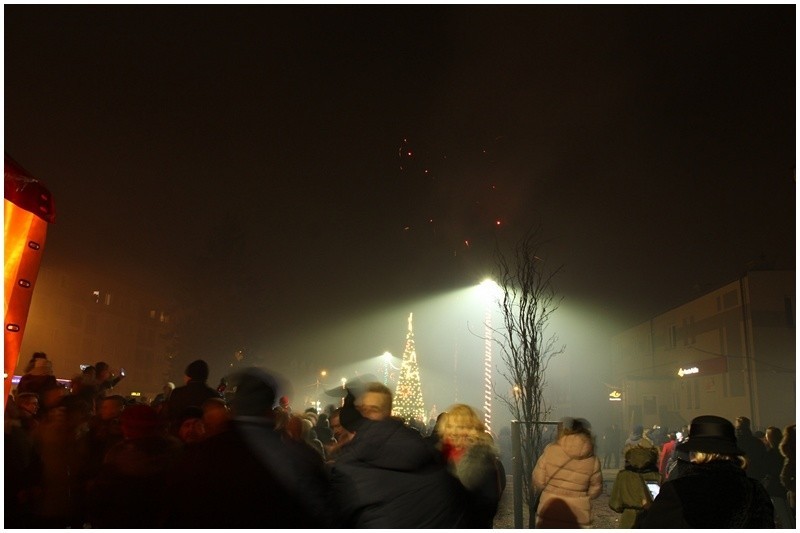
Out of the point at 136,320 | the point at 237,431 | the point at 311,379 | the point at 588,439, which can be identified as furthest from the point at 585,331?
the point at 237,431

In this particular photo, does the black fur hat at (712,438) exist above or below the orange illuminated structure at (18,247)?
below

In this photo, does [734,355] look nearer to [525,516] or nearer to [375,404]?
[525,516]

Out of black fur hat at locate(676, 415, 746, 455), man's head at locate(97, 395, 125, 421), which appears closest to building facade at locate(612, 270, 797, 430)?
black fur hat at locate(676, 415, 746, 455)

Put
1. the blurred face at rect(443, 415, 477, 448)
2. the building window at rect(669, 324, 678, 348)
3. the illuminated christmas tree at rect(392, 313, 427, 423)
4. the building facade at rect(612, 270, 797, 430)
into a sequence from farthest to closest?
the building window at rect(669, 324, 678, 348) < the illuminated christmas tree at rect(392, 313, 427, 423) < the building facade at rect(612, 270, 797, 430) < the blurred face at rect(443, 415, 477, 448)

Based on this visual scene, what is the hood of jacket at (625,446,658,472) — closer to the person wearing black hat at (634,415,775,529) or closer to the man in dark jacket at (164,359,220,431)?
the person wearing black hat at (634,415,775,529)

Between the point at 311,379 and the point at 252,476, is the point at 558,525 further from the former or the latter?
Result: the point at 311,379

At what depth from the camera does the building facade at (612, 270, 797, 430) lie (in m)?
29.8

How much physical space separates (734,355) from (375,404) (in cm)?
3293

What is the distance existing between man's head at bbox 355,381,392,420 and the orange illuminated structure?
321cm

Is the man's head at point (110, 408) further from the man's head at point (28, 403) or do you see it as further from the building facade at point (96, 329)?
the building facade at point (96, 329)

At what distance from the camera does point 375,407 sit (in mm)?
4176

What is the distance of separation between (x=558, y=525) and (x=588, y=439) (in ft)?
3.04

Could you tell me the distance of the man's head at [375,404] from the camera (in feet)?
13.7

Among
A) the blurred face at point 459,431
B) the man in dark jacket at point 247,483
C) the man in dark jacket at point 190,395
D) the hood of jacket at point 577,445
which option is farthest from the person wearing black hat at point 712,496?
the man in dark jacket at point 190,395
